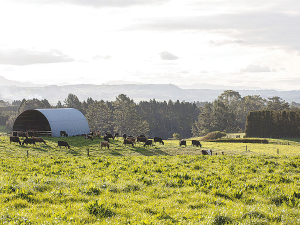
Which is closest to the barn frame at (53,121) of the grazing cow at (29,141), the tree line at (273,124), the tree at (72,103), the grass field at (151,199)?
the grazing cow at (29,141)

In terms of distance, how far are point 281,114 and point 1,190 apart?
9860 centimetres

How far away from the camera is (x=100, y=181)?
12.6 meters

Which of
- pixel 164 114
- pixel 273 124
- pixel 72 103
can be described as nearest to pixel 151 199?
pixel 273 124

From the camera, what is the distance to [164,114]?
171 m

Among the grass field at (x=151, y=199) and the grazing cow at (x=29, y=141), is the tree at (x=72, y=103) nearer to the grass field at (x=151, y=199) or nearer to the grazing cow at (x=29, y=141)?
the grazing cow at (x=29, y=141)

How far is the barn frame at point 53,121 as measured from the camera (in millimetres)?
54744

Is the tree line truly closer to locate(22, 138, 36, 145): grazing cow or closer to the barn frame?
the barn frame

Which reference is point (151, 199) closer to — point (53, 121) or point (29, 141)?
point (29, 141)

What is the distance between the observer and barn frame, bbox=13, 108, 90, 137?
180 feet

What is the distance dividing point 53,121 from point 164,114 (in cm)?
12015

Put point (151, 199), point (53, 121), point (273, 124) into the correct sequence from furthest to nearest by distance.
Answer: point (273, 124), point (53, 121), point (151, 199)

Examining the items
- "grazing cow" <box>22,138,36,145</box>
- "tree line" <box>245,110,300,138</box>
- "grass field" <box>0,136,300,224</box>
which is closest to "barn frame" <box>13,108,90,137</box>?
"grazing cow" <box>22,138,36,145</box>

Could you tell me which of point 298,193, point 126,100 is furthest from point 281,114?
point 298,193

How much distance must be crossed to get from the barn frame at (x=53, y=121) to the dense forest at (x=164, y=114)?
55.8 metres
